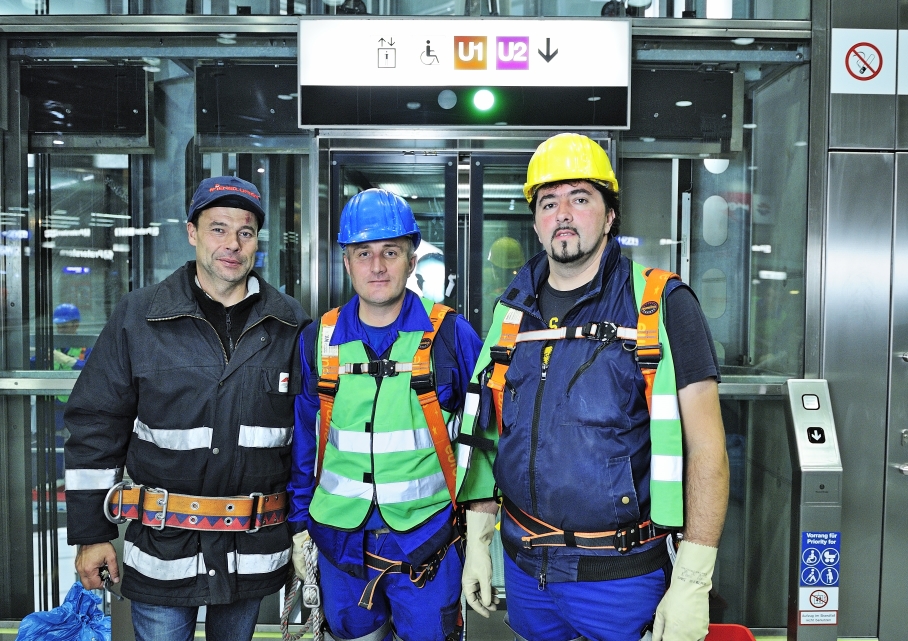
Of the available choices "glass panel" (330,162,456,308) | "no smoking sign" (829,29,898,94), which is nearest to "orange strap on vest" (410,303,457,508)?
"glass panel" (330,162,456,308)

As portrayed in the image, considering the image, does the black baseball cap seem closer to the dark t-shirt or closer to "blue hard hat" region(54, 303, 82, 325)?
the dark t-shirt

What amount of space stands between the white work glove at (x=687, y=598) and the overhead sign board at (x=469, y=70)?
7.75ft

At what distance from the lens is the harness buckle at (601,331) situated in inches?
76.8

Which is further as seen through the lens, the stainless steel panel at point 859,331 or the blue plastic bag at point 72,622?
the stainless steel panel at point 859,331

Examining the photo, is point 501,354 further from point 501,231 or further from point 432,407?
point 501,231

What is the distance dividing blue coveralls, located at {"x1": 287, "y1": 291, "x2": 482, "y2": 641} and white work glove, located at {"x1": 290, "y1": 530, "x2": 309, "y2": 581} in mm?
34

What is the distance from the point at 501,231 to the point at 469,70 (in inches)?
32.8

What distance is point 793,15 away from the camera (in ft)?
12.1

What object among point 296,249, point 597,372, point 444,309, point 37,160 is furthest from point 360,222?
point 37,160

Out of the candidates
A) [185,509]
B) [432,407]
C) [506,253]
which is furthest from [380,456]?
[506,253]

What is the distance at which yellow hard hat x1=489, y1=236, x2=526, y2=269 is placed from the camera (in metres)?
3.78

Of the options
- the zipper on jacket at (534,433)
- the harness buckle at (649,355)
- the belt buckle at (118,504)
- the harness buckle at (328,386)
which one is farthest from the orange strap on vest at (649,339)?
the belt buckle at (118,504)

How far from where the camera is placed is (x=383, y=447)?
223cm

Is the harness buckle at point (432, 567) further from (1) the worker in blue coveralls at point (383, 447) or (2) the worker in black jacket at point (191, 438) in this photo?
(2) the worker in black jacket at point (191, 438)
